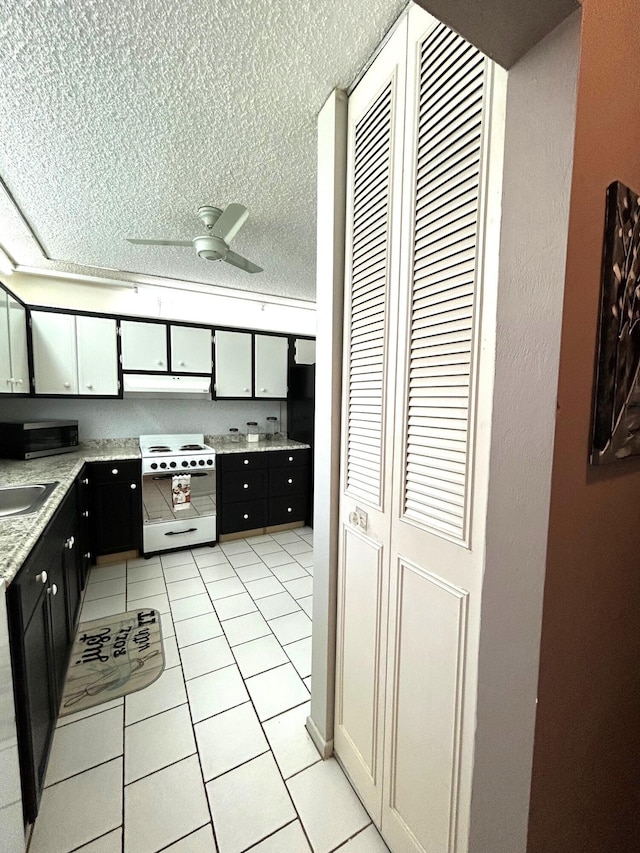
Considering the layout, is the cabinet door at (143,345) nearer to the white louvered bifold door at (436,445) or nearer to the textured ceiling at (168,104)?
the textured ceiling at (168,104)

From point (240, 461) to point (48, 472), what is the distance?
5.24ft

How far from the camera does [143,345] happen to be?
329cm

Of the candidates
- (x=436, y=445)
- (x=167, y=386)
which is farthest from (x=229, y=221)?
(x=167, y=386)

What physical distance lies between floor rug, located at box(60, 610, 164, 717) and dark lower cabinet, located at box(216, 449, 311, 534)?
4.22 ft

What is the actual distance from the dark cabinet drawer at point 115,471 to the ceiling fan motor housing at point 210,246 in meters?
1.96

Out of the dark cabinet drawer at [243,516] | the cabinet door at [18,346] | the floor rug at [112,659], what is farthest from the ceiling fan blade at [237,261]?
the floor rug at [112,659]

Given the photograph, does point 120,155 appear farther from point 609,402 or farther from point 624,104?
point 609,402

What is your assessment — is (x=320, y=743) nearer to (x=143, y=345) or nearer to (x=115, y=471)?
(x=115, y=471)

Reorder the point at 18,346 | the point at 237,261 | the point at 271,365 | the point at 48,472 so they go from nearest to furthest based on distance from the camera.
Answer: the point at 237,261 → the point at 48,472 → the point at 18,346 → the point at 271,365

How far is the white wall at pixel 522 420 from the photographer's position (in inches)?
22.0

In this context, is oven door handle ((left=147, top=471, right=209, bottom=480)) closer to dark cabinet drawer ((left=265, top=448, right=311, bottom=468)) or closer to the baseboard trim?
dark cabinet drawer ((left=265, top=448, right=311, bottom=468))

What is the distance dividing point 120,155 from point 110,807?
2.70 meters

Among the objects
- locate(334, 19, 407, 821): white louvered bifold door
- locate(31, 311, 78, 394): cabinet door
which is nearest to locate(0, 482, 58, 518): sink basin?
locate(31, 311, 78, 394): cabinet door

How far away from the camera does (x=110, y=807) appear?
122cm
